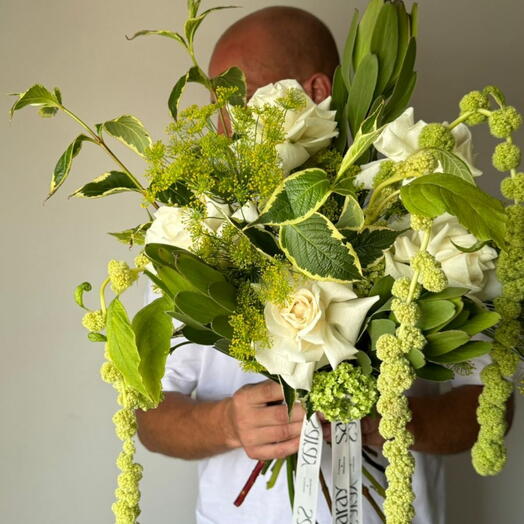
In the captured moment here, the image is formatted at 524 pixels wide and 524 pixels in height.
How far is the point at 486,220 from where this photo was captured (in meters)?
0.44

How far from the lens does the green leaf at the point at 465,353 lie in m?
0.56

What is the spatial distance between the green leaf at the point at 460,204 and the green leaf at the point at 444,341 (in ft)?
0.40

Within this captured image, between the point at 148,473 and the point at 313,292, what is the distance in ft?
2.90

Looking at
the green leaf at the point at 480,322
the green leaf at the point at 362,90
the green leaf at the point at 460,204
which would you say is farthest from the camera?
the green leaf at the point at 362,90

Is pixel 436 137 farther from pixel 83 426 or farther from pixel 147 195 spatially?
pixel 83 426

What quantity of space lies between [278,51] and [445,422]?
0.56 m

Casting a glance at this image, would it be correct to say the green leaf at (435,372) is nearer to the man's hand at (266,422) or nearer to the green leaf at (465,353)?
the green leaf at (465,353)

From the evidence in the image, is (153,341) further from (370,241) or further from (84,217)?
(84,217)

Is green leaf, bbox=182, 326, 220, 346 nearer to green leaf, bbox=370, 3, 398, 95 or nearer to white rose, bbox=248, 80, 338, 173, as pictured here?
white rose, bbox=248, 80, 338, 173

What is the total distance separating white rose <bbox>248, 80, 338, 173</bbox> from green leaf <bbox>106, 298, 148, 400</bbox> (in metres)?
0.20

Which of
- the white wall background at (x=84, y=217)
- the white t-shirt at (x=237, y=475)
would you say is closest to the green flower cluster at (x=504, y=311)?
the white t-shirt at (x=237, y=475)

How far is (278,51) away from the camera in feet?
2.93

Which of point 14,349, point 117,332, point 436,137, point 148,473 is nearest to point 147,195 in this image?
point 117,332

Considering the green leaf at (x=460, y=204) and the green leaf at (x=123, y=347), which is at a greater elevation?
the green leaf at (x=460, y=204)
